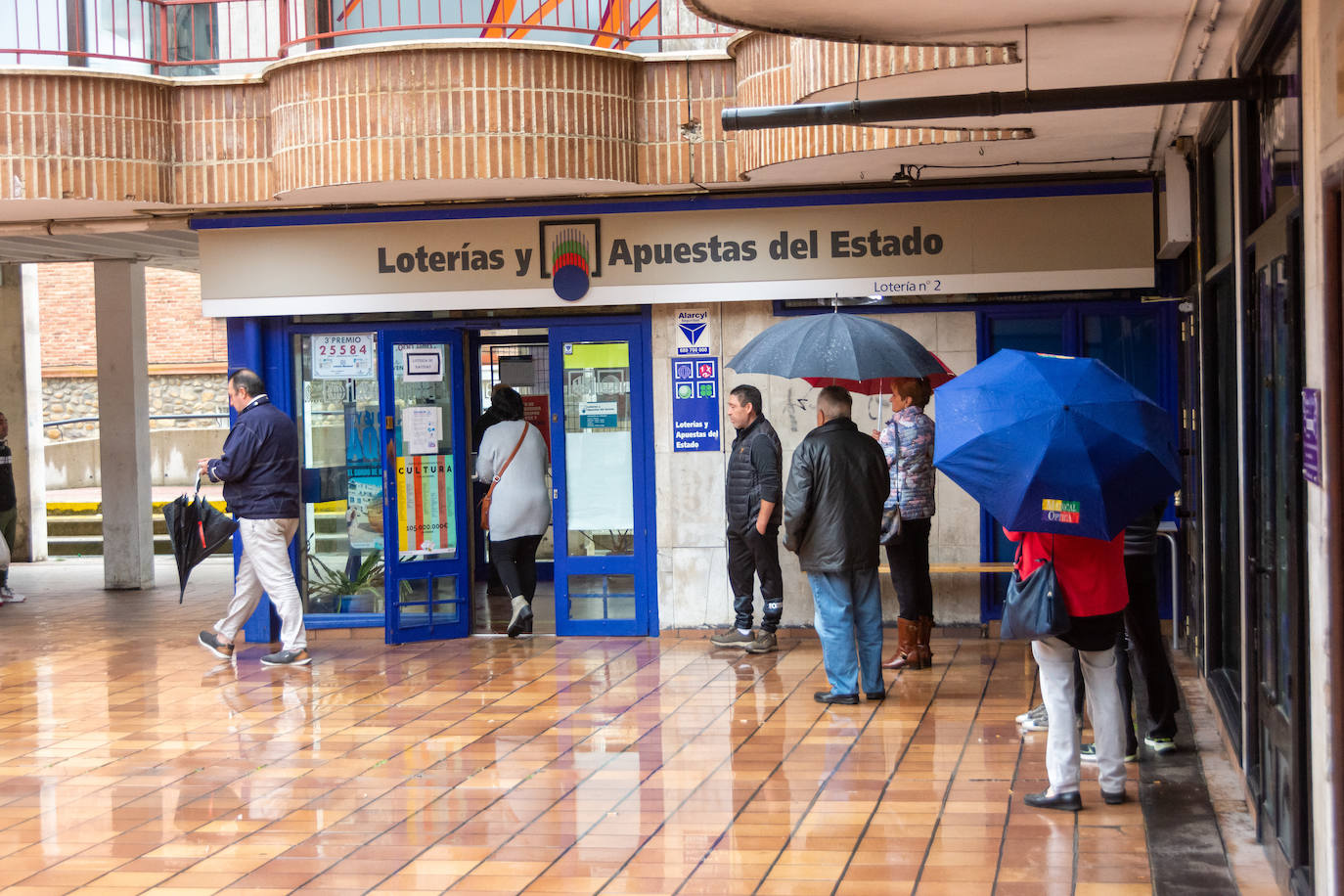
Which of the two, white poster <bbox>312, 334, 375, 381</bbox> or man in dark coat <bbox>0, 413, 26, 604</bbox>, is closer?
white poster <bbox>312, 334, 375, 381</bbox>

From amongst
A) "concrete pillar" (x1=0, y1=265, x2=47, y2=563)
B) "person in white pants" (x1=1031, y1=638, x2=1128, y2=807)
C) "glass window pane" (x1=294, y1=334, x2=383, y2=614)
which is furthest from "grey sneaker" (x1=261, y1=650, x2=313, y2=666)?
"concrete pillar" (x1=0, y1=265, x2=47, y2=563)

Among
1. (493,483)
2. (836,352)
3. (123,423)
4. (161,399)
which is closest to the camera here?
(836,352)

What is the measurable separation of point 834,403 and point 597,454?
303 cm

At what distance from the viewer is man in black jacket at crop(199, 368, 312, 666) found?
30.9ft

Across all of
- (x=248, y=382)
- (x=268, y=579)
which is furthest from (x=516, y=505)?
(x=248, y=382)

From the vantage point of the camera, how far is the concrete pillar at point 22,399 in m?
16.6

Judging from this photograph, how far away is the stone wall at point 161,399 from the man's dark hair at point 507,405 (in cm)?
1512

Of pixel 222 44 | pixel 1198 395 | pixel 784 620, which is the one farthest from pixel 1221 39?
pixel 222 44

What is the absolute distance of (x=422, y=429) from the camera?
34.8ft

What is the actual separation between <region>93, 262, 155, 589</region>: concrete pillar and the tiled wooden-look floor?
3.99 metres

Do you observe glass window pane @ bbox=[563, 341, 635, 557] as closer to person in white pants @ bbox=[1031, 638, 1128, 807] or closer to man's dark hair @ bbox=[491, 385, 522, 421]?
man's dark hair @ bbox=[491, 385, 522, 421]

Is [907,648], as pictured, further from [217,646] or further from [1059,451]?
[217,646]

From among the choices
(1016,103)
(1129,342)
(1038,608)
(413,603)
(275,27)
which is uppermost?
(275,27)

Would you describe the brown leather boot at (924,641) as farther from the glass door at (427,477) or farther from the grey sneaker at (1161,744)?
the glass door at (427,477)
